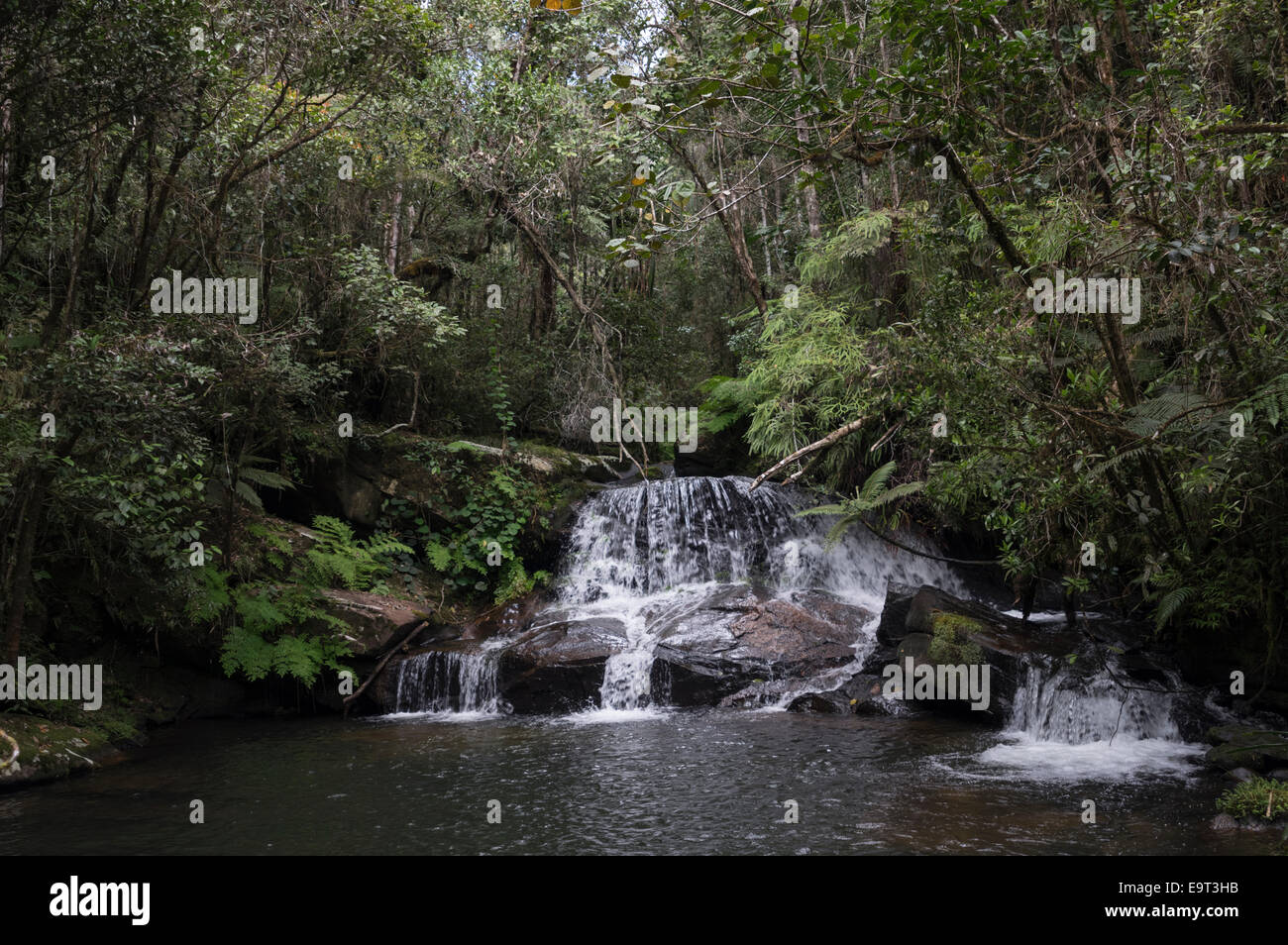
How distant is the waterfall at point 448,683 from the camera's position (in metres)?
11.0

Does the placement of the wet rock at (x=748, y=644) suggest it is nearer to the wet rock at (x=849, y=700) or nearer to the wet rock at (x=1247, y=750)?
the wet rock at (x=849, y=700)

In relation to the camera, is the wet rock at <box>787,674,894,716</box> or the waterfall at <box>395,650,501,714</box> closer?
the wet rock at <box>787,674,894,716</box>

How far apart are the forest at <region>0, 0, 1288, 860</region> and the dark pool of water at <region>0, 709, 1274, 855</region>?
5.77 feet

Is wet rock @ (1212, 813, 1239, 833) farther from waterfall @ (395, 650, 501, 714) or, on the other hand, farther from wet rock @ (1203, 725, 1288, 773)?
waterfall @ (395, 650, 501, 714)

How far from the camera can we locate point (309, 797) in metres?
6.96

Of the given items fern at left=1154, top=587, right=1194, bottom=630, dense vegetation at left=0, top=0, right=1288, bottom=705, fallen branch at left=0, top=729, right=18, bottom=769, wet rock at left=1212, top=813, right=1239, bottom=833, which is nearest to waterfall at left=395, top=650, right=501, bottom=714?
dense vegetation at left=0, top=0, right=1288, bottom=705

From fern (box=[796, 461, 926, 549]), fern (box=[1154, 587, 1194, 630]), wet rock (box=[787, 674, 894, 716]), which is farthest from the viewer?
fern (box=[796, 461, 926, 549])

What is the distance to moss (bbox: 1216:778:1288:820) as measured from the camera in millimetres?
5684

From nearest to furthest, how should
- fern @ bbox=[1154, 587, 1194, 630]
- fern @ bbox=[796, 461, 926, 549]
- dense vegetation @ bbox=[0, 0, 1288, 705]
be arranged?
dense vegetation @ bbox=[0, 0, 1288, 705] < fern @ bbox=[1154, 587, 1194, 630] < fern @ bbox=[796, 461, 926, 549]

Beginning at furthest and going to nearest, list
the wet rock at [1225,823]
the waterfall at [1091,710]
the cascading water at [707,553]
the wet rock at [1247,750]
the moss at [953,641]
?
the cascading water at [707,553]
the moss at [953,641]
the waterfall at [1091,710]
the wet rock at [1247,750]
the wet rock at [1225,823]

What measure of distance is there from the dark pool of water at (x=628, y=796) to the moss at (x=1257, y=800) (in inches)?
6.9

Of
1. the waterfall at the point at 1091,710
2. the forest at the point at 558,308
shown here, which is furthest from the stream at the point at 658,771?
the forest at the point at 558,308

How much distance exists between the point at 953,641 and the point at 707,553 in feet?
16.7
